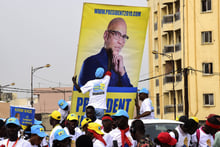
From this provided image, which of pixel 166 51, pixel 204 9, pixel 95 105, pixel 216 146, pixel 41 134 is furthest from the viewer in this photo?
pixel 166 51

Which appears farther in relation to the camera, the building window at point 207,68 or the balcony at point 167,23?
the balcony at point 167,23

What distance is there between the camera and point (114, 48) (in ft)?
44.1

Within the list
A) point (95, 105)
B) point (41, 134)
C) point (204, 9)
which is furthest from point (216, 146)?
point (204, 9)

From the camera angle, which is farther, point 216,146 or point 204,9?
point 204,9

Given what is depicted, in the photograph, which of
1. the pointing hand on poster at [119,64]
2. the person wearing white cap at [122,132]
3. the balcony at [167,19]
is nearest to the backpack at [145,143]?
the person wearing white cap at [122,132]

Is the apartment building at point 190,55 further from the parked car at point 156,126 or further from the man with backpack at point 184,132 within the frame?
the man with backpack at point 184,132

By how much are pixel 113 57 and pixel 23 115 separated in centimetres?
231

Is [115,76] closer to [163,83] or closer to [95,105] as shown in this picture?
[95,105]

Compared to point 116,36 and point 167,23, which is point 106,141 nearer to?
point 116,36

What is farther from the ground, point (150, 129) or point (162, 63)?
point (162, 63)

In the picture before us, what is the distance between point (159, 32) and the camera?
62000mm

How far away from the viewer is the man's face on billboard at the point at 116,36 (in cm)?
1334

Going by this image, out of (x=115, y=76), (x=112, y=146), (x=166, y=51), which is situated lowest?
(x=112, y=146)

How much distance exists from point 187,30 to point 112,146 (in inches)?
1841
